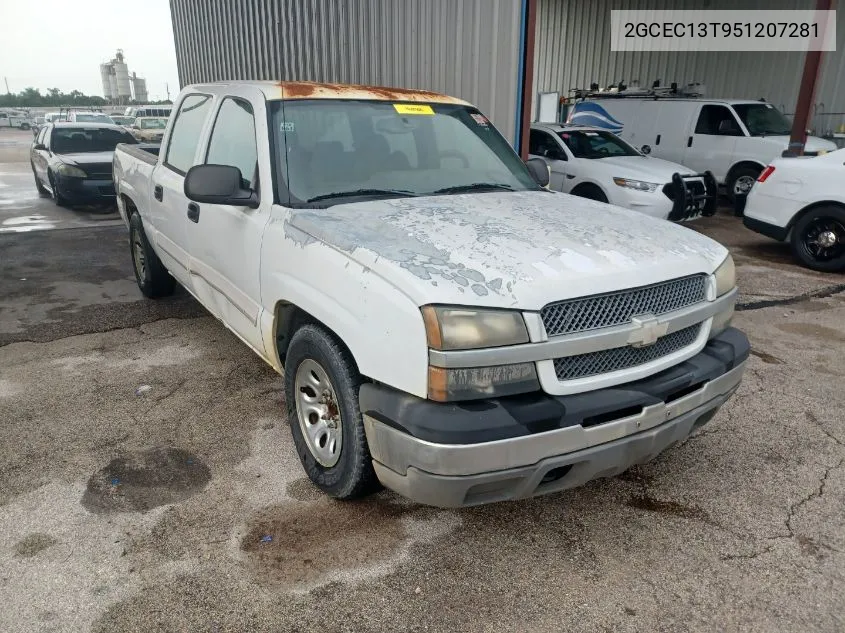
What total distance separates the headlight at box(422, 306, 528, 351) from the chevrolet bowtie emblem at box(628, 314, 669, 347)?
1.56ft

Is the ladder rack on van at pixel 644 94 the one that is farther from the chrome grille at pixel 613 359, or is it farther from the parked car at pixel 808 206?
the chrome grille at pixel 613 359

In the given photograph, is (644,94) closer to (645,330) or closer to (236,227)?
(236,227)

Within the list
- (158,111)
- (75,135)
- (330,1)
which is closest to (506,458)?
(330,1)

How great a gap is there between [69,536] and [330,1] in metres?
8.20

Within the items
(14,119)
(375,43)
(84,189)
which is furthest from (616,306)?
(14,119)

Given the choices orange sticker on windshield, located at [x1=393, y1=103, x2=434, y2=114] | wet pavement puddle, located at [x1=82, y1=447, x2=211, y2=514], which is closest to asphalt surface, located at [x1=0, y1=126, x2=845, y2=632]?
wet pavement puddle, located at [x1=82, y1=447, x2=211, y2=514]

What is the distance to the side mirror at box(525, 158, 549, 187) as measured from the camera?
3.96 meters

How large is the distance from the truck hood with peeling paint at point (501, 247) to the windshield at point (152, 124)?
2589 centimetres

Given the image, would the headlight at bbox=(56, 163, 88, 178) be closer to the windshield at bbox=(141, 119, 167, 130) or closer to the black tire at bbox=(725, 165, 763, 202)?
the black tire at bbox=(725, 165, 763, 202)

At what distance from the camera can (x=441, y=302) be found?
82.4 inches

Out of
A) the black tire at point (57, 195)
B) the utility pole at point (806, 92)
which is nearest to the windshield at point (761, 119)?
the utility pole at point (806, 92)

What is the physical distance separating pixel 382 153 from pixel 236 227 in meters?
0.87

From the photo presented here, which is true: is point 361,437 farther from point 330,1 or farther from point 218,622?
point 330,1

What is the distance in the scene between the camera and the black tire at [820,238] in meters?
7.03
